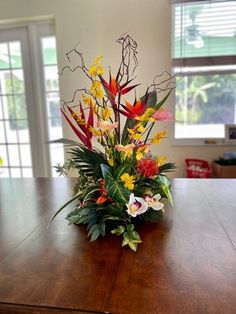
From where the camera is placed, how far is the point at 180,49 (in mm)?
2736

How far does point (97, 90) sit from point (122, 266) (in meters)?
0.56

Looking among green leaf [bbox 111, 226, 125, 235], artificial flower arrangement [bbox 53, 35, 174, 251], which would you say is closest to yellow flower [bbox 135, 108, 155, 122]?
artificial flower arrangement [bbox 53, 35, 174, 251]

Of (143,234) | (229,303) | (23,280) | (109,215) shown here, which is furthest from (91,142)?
(229,303)

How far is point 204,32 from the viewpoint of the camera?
2693 millimetres

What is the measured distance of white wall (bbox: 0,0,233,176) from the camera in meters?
2.67

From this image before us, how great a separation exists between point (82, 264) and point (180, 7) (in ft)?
9.11

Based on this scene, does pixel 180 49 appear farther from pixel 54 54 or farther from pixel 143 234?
pixel 143 234

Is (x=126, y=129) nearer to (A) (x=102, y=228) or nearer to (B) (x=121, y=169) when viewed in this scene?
(B) (x=121, y=169)

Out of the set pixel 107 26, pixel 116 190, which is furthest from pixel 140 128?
pixel 107 26

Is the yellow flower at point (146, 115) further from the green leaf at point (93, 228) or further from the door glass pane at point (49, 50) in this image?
the door glass pane at point (49, 50)

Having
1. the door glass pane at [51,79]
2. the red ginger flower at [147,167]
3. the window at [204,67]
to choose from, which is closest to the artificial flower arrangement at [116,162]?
the red ginger flower at [147,167]

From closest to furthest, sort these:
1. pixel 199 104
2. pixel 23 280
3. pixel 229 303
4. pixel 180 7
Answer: pixel 229 303
pixel 23 280
pixel 180 7
pixel 199 104

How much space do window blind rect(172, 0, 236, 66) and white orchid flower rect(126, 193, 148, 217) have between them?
2.28 meters

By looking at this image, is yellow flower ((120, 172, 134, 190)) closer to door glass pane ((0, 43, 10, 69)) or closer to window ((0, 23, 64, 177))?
window ((0, 23, 64, 177))
